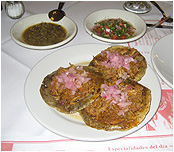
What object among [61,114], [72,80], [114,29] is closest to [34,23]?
[114,29]

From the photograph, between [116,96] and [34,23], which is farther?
[34,23]

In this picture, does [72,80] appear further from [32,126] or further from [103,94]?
[32,126]

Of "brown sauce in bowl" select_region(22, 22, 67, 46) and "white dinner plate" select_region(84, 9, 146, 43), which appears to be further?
"white dinner plate" select_region(84, 9, 146, 43)

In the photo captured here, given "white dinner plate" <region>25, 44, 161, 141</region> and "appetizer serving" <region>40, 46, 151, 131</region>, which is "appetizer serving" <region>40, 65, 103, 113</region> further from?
"white dinner plate" <region>25, 44, 161, 141</region>

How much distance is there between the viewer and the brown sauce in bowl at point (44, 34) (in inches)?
126

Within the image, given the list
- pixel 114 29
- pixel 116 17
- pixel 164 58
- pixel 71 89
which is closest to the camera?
pixel 71 89

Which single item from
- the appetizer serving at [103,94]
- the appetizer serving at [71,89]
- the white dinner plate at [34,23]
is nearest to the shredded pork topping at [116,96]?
the appetizer serving at [103,94]

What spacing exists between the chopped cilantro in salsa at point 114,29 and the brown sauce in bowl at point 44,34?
675 mm

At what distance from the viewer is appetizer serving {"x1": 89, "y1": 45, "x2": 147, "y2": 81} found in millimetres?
2399

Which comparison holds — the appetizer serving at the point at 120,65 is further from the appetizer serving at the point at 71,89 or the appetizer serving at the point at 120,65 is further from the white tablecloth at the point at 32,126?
the white tablecloth at the point at 32,126

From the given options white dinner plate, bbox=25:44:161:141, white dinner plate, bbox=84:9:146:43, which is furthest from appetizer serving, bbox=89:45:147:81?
white dinner plate, bbox=84:9:146:43

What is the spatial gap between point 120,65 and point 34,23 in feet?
7.21

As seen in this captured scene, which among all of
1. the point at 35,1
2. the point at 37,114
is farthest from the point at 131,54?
the point at 35,1

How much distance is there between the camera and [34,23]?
370 centimetres
